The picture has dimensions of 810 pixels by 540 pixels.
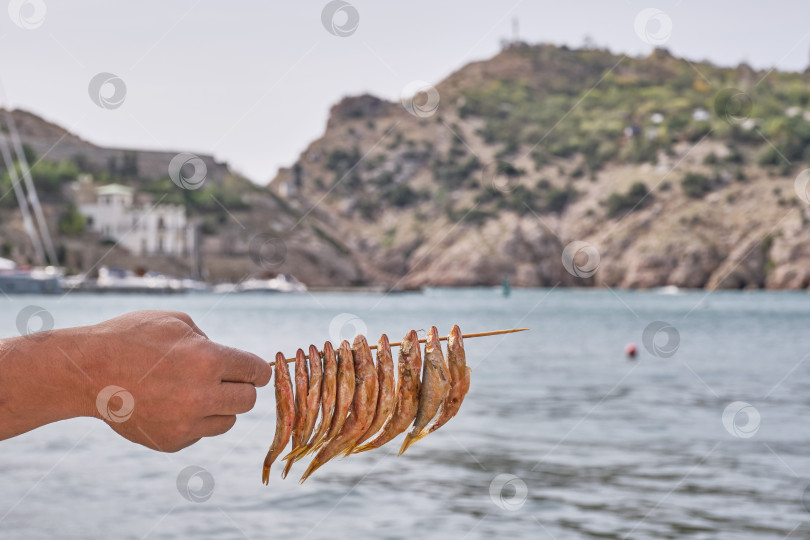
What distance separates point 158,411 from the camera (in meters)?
2.86

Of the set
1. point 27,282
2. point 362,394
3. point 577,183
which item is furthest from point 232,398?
point 577,183

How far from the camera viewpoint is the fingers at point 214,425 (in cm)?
294

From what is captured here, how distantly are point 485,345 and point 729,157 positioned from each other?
10275 cm

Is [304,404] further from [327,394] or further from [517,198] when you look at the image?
[517,198]

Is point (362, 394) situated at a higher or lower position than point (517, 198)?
lower

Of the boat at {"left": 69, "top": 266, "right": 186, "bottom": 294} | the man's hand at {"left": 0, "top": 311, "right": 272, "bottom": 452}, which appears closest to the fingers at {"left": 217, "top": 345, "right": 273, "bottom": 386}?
the man's hand at {"left": 0, "top": 311, "right": 272, "bottom": 452}

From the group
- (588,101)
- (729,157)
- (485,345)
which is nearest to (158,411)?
(485,345)

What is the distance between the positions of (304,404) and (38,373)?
2.59ft

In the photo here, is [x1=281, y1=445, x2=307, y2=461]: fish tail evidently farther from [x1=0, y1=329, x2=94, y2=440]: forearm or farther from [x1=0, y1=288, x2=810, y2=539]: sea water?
[x1=0, y1=288, x2=810, y2=539]: sea water

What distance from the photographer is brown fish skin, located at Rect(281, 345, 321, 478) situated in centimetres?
314

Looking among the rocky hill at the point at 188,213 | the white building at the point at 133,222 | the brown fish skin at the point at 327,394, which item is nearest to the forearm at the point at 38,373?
the brown fish skin at the point at 327,394

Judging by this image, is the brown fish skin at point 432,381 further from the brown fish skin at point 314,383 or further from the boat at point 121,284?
the boat at point 121,284

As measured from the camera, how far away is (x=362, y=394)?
10.3 feet

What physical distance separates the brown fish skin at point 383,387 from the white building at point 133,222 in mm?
124695
